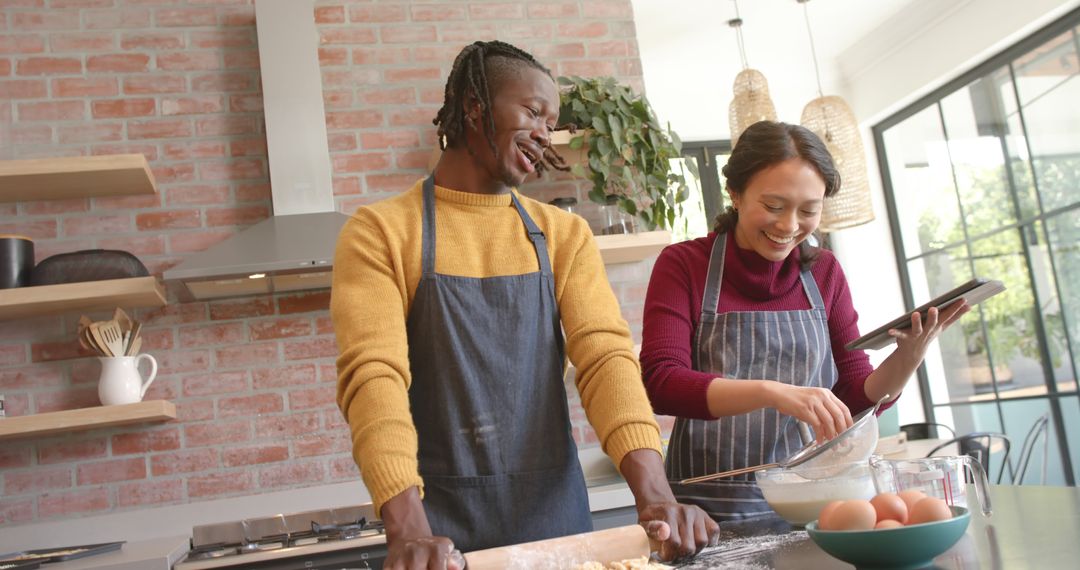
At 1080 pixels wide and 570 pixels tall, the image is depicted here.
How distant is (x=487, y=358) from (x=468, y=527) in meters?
0.24

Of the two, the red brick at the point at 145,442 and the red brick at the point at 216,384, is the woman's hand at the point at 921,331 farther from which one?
the red brick at the point at 145,442

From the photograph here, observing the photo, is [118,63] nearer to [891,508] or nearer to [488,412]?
[488,412]

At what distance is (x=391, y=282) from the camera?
4.29 ft

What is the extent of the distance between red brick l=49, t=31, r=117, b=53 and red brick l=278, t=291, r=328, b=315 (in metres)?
0.98

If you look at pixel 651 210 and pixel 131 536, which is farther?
pixel 651 210


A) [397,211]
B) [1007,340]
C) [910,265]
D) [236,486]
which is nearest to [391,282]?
[397,211]

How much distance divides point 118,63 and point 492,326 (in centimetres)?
218

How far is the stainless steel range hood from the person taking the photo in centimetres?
280

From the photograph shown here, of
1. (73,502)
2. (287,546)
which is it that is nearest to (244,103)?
(73,502)

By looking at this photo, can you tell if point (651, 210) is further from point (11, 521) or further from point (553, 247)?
point (11, 521)

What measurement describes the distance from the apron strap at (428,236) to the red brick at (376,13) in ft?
6.23

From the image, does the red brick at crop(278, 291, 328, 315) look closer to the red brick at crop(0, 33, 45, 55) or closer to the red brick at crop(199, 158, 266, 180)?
the red brick at crop(199, 158, 266, 180)

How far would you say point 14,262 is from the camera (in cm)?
270

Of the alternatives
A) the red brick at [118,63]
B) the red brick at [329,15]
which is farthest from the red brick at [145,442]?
the red brick at [329,15]
